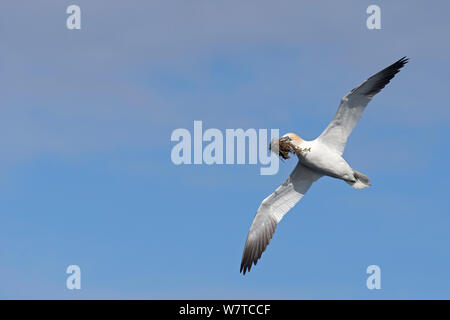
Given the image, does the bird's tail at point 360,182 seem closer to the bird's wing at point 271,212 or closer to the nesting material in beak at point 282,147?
the bird's wing at point 271,212

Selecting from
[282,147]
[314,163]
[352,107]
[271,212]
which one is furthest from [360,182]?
[271,212]

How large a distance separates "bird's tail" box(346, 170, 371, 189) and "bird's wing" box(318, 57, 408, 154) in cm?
96

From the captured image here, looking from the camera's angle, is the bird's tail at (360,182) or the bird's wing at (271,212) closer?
the bird's tail at (360,182)

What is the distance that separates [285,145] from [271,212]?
112 inches

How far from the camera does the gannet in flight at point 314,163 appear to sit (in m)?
22.3

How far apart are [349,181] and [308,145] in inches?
71.5

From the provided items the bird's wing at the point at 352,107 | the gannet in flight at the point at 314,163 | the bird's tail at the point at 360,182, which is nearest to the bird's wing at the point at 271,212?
the gannet in flight at the point at 314,163

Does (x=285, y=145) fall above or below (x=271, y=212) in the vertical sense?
above

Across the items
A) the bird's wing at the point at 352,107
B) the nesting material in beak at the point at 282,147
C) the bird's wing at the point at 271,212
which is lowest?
the bird's wing at the point at 271,212

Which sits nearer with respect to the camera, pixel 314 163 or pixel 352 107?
pixel 352 107

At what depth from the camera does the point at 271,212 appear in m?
24.7

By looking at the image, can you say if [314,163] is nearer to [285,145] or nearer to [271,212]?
[285,145]
